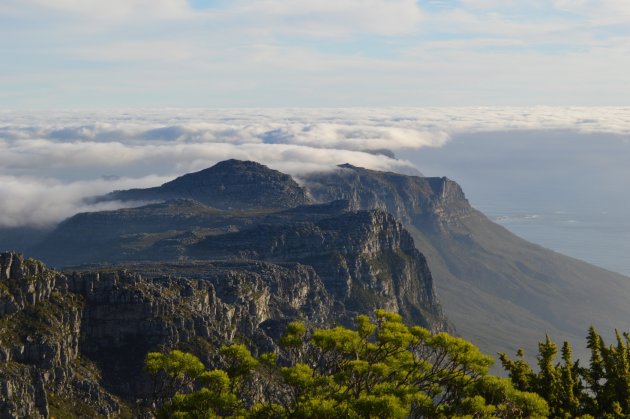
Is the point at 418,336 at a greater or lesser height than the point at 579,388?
greater

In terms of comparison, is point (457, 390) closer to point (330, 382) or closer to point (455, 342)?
point (455, 342)

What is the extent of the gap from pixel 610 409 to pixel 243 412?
5566 centimetres

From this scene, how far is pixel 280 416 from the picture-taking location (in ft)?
355

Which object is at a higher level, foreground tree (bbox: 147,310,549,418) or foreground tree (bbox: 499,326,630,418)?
foreground tree (bbox: 147,310,549,418)

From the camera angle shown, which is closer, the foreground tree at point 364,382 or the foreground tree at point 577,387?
the foreground tree at point 364,382

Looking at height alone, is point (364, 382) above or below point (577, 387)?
above

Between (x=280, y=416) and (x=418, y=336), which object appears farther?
(x=418, y=336)

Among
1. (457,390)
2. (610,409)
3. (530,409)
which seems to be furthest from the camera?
(610,409)

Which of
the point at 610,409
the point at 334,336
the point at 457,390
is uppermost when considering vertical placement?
the point at 334,336

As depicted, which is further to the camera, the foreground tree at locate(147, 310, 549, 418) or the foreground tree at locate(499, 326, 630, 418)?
the foreground tree at locate(499, 326, 630, 418)

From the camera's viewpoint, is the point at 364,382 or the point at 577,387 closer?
the point at 364,382

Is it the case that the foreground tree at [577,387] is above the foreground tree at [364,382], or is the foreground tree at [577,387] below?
below

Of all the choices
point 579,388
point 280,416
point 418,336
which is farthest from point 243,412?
point 579,388

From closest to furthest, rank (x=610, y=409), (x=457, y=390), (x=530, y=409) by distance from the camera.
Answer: (x=530, y=409) < (x=457, y=390) < (x=610, y=409)
